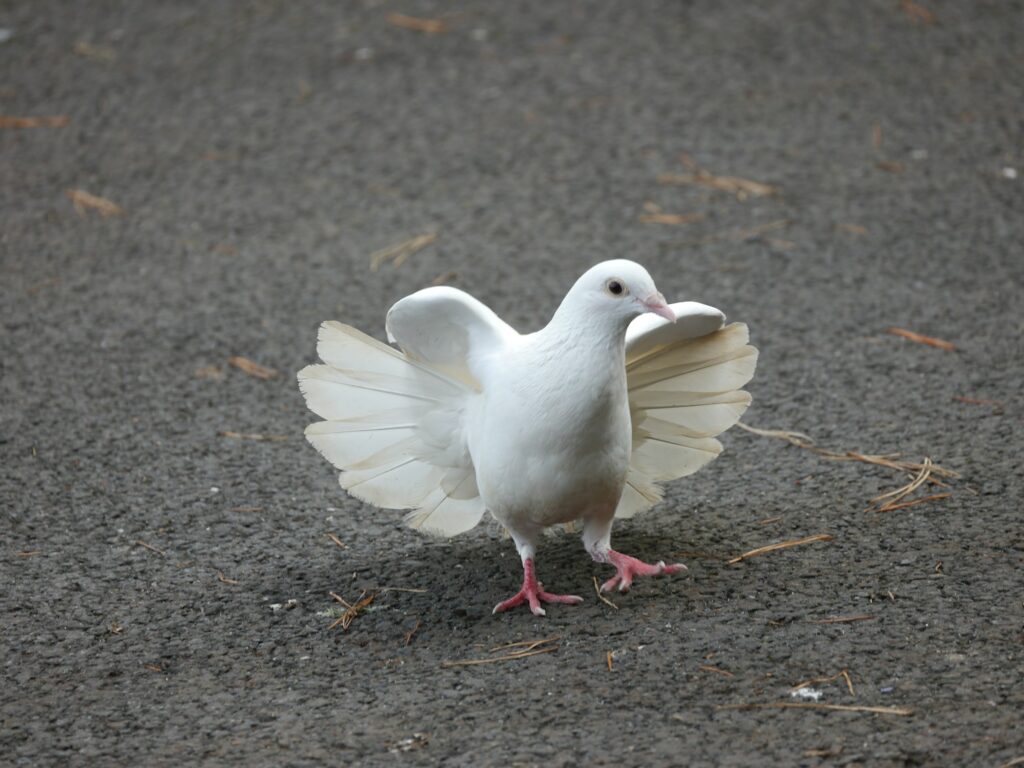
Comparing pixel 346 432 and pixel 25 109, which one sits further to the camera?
pixel 25 109

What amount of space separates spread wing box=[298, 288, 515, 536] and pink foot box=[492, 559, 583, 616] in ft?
1.08

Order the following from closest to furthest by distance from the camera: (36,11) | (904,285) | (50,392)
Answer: (50,392), (904,285), (36,11)

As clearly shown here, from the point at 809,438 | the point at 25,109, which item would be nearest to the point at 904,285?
the point at 809,438

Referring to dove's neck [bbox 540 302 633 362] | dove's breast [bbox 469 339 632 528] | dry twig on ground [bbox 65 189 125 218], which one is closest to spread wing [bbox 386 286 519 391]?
dove's breast [bbox 469 339 632 528]

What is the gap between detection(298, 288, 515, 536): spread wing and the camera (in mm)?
3541

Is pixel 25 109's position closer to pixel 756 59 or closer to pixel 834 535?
pixel 756 59

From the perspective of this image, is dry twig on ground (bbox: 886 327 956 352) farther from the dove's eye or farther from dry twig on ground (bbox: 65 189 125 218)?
dry twig on ground (bbox: 65 189 125 218)

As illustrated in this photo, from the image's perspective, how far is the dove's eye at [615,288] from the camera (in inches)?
123

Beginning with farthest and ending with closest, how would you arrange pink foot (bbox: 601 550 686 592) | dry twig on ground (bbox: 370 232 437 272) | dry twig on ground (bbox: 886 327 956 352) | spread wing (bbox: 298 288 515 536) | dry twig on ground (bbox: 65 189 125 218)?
1. dry twig on ground (bbox: 65 189 125 218)
2. dry twig on ground (bbox: 370 232 437 272)
3. dry twig on ground (bbox: 886 327 956 352)
4. spread wing (bbox: 298 288 515 536)
5. pink foot (bbox: 601 550 686 592)

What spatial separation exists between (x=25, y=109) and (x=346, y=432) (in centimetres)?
488

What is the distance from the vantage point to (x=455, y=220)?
20.3ft

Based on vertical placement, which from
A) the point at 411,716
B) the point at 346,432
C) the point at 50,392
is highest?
the point at 346,432

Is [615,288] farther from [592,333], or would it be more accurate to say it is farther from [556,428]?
[556,428]

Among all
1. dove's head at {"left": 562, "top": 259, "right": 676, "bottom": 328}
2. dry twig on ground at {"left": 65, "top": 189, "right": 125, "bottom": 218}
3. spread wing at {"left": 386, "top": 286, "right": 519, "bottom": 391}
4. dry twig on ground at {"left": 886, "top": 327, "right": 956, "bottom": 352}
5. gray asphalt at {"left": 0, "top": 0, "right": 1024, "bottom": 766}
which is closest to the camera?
gray asphalt at {"left": 0, "top": 0, "right": 1024, "bottom": 766}
